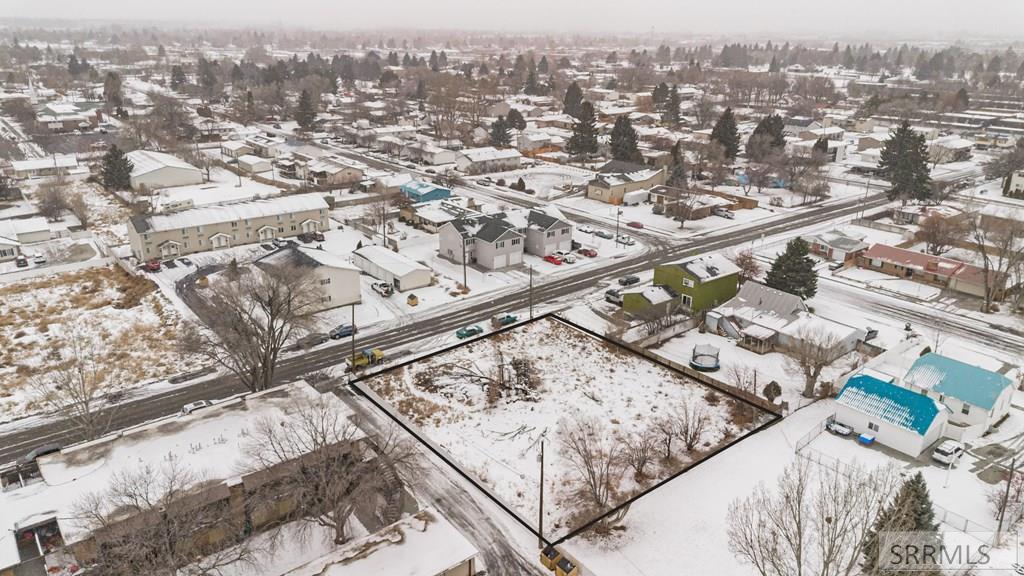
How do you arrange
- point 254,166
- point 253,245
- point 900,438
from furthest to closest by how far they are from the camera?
1. point 254,166
2. point 253,245
3. point 900,438

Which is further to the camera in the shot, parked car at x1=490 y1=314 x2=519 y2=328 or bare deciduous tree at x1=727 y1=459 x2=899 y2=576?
parked car at x1=490 y1=314 x2=519 y2=328

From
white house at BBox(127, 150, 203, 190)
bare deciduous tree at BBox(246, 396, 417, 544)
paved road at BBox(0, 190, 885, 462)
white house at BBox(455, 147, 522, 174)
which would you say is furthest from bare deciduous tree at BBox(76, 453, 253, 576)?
white house at BBox(455, 147, 522, 174)

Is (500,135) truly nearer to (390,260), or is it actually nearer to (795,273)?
(390,260)

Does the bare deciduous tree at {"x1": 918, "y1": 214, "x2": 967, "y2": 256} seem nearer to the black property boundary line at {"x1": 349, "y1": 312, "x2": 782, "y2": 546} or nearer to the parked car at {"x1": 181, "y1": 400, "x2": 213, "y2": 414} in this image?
the black property boundary line at {"x1": 349, "y1": 312, "x2": 782, "y2": 546}

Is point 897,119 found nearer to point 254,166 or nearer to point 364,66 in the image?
point 254,166

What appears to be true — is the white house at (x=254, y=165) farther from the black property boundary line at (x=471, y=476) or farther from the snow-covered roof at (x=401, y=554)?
the snow-covered roof at (x=401, y=554)

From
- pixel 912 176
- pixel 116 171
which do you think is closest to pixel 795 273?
pixel 912 176

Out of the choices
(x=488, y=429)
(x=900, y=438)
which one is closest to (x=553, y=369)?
(x=488, y=429)
